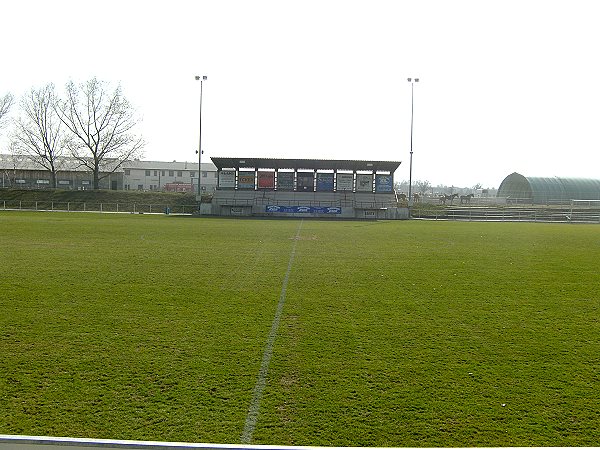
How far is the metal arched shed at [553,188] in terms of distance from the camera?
82.3 metres

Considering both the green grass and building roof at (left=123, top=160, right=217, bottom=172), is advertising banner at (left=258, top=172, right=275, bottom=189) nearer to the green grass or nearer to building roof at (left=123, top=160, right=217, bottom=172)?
the green grass

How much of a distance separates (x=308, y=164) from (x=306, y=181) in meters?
3.36

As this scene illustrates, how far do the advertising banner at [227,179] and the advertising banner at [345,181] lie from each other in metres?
10.8

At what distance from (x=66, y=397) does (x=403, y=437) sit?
2.95 meters

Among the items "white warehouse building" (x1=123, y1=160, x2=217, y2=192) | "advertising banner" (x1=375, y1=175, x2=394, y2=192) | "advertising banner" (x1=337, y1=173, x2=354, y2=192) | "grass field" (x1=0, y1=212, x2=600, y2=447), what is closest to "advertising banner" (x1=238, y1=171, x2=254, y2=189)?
"advertising banner" (x1=337, y1=173, x2=354, y2=192)

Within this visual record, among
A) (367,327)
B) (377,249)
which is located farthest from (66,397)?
(377,249)

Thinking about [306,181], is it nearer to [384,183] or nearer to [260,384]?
[384,183]

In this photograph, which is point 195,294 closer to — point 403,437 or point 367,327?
point 367,327


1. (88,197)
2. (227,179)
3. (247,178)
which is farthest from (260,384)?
(88,197)

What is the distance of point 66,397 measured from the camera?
463cm

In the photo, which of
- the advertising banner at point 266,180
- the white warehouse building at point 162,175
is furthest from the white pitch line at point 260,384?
the white warehouse building at point 162,175

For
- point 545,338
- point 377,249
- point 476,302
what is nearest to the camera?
point 545,338

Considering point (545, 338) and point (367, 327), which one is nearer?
point (545, 338)

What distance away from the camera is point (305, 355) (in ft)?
19.9
